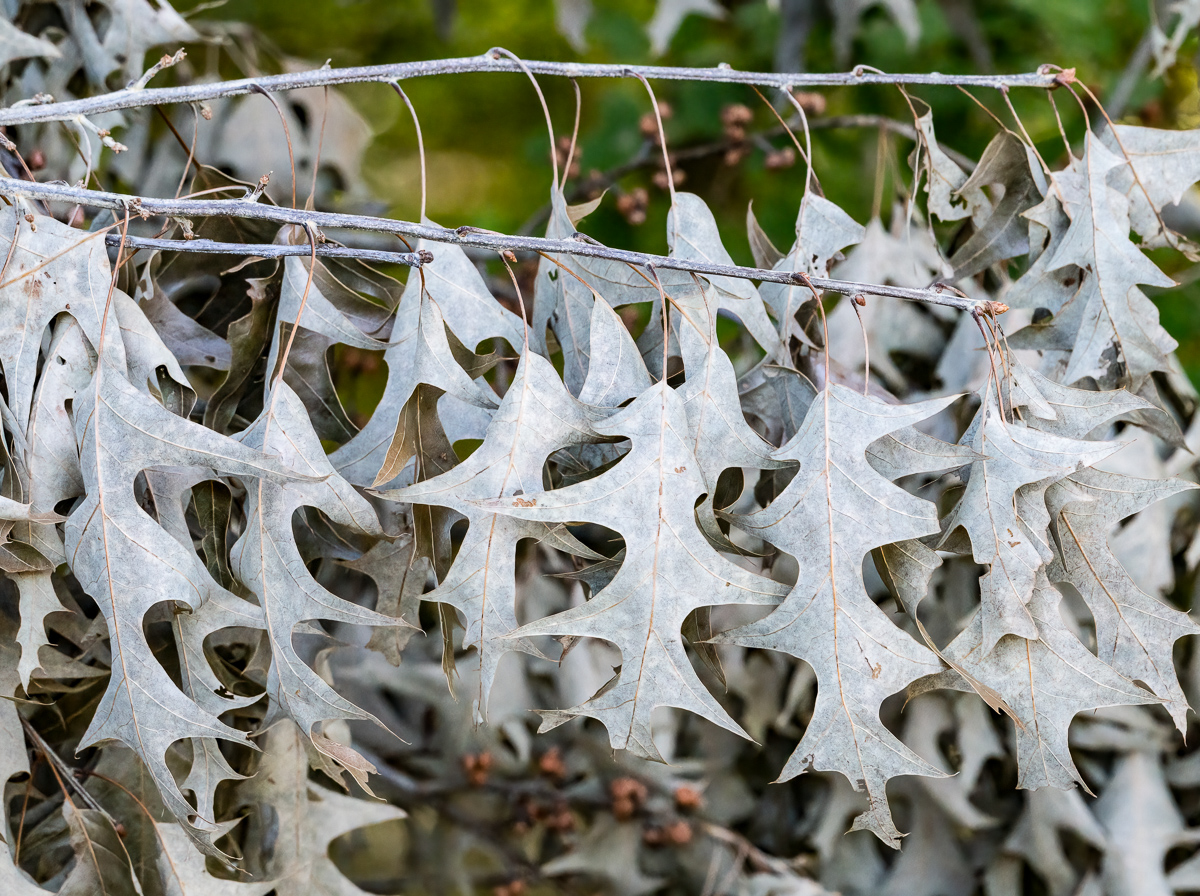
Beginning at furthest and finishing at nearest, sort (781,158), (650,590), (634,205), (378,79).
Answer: (634,205), (781,158), (378,79), (650,590)

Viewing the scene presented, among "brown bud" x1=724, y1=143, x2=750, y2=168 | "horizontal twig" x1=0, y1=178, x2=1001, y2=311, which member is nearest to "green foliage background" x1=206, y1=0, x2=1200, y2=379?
"brown bud" x1=724, y1=143, x2=750, y2=168

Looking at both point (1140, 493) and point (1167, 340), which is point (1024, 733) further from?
point (1167, 340)

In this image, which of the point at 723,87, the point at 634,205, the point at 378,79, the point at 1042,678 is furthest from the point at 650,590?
the point at 723,87

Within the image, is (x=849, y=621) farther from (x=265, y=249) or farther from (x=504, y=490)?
(x=265, y=249)

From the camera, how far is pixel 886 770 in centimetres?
63

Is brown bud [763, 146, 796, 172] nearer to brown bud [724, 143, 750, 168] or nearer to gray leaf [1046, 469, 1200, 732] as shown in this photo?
brown bud [724, 143, 750, 168]

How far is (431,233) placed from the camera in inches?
26.9

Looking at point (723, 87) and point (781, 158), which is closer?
point (781, 158)

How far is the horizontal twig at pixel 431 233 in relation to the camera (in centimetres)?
66

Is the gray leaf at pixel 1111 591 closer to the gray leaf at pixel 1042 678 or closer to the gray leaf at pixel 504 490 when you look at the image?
the gray leaf at pixel 1042 678

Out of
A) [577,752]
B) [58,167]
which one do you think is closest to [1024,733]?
[577,752]

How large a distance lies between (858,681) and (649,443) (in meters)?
0.22

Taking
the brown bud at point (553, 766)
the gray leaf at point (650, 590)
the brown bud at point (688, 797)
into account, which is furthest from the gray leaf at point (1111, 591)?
the brown bud at point (553, 766)

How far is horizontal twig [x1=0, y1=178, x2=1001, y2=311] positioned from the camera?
0.66 metres
